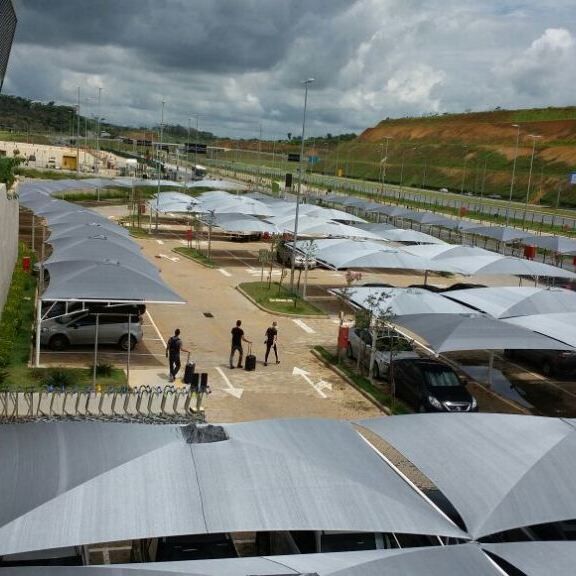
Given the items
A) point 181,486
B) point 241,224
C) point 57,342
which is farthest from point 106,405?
point 241,224

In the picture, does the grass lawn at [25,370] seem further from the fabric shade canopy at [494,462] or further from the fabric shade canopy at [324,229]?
the fabric shade canopy at [324,229]

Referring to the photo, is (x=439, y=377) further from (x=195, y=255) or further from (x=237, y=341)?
(x=195, y=255)

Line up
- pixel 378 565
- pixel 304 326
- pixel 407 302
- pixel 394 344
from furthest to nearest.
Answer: pixel 304 326
pixel 407 302
pixel 394 344
pixel 378 565

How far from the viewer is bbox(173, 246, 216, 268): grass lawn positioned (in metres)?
41.5

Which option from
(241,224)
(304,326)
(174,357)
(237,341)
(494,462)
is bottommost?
(304,326)

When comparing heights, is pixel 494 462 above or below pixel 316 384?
above

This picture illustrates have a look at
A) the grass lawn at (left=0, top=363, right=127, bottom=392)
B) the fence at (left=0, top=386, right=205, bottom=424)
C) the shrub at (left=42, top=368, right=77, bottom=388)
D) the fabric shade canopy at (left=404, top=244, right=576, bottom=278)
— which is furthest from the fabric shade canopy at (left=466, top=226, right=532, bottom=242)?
the fence at (left=0, top=386, right=205, bottom=424)

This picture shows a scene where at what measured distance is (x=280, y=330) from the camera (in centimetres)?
2780

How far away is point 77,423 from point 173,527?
3390 mm

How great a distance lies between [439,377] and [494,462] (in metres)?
8.71

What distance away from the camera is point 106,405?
16109 millimetres

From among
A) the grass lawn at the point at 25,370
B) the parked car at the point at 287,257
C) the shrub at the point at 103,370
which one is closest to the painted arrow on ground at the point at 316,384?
the grass lawn at the point at 25,370

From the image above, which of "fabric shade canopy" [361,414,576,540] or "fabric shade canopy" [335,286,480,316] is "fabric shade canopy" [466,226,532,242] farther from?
"fabric shade canopy" [361,414,576,540]

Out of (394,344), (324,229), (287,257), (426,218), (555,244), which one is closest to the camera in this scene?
(394,344)
